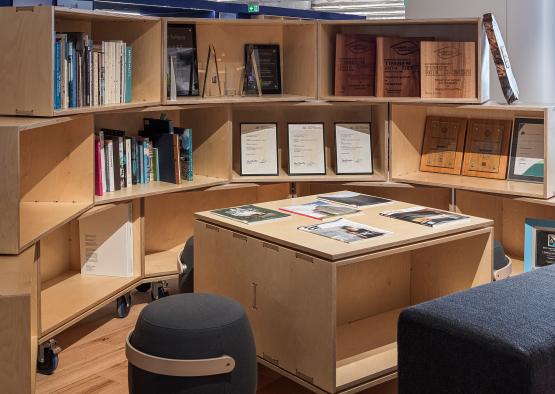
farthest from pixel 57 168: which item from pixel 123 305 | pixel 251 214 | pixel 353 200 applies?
pixel 353 200

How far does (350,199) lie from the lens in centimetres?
391

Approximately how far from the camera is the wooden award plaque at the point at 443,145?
15.6 feet

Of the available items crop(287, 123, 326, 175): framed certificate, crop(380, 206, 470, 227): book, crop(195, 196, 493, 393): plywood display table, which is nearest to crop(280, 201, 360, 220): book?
crop(195, 196, 493, 393): plywood display table

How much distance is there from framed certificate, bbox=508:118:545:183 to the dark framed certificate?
1464 millimetres

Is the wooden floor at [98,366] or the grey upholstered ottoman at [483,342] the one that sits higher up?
the grey upholstered ottoman at [483,342]

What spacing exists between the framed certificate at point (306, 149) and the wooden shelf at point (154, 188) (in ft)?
1.54

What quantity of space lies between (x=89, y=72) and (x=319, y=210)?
133 centimetres

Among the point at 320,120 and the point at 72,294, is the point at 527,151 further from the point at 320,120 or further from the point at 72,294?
the point at 72,294

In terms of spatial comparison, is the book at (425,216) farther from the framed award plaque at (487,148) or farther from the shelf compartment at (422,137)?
the framed award plaque at (487,148)

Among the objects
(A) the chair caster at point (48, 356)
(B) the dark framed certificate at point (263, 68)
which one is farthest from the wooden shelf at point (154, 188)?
(A) the chair caster at point (48, 356)

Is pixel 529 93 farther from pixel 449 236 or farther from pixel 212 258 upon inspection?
pixel 212 258

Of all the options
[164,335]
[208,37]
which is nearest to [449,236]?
[164,335]

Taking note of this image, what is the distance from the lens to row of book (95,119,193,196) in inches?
168

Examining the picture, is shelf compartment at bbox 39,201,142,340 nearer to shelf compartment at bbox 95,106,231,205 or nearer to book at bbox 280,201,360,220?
shelf compartment at bbox 95,106,231,205
